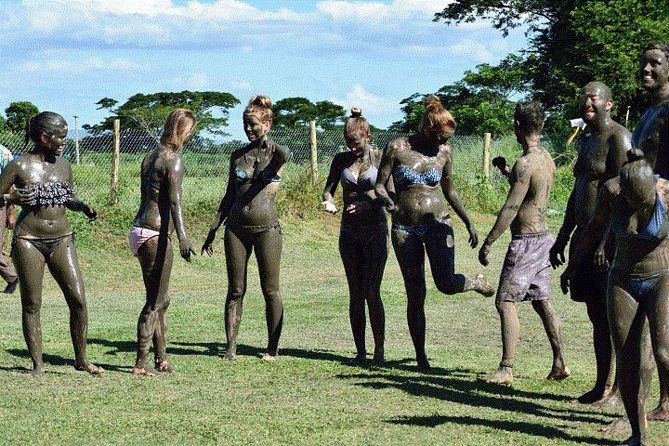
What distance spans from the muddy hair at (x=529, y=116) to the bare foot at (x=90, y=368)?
3.76 metres

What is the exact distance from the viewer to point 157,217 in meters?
9.65

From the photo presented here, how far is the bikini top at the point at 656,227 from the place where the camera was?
6.78m

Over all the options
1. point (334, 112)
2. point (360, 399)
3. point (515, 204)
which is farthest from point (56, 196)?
point (334, 112)

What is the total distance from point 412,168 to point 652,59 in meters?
2.76

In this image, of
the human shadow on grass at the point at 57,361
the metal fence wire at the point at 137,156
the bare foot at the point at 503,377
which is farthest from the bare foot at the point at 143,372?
the metal fence wire at the point at 137,156

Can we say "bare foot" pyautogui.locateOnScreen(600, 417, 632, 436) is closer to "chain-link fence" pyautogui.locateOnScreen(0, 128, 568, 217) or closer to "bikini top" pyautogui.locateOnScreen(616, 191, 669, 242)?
"bikini top" pyautogui.locateOnScreen(616, 191, 669, 242)

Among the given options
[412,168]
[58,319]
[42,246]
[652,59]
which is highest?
[652,59]

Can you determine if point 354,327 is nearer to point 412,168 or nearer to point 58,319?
point 412,168

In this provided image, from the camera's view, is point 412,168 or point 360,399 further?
point 412,168

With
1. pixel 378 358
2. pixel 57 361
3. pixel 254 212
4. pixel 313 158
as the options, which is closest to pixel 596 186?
pixel 378 358

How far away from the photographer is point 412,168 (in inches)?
395

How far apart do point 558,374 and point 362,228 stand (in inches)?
82.2

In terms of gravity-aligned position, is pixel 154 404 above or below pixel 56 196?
below

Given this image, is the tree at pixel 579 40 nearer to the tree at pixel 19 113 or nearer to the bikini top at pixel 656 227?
the tree at pixel 19 113
